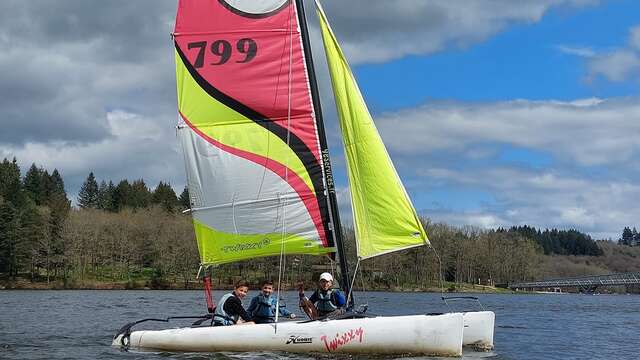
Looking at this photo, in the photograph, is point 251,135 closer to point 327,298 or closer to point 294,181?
point 294,181

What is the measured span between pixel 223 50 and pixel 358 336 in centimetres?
765

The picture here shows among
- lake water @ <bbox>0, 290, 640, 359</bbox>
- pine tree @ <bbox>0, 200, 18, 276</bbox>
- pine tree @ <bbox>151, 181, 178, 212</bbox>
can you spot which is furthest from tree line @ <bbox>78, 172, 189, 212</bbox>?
lake water @ <bbox>0, 290, 640, 359</bbox>

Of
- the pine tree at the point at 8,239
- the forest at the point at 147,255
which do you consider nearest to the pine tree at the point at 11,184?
the forest at the point at 147,255

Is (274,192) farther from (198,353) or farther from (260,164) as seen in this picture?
(198,353)

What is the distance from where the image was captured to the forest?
85812mm

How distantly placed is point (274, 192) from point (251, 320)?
10.2 feet

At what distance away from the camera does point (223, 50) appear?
61.8ft

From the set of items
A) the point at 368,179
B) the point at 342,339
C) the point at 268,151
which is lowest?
the point at 342,339

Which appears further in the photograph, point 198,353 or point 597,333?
point 597,333

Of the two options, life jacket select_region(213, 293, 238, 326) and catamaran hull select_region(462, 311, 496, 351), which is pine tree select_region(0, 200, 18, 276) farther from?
catamaran hull select_region(462, 311, 496, 351)

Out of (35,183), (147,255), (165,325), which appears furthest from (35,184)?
(165,325)

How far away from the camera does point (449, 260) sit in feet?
360

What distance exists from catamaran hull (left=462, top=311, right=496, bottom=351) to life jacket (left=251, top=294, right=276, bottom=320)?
493cm

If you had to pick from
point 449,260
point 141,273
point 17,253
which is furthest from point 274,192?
point 449,260
